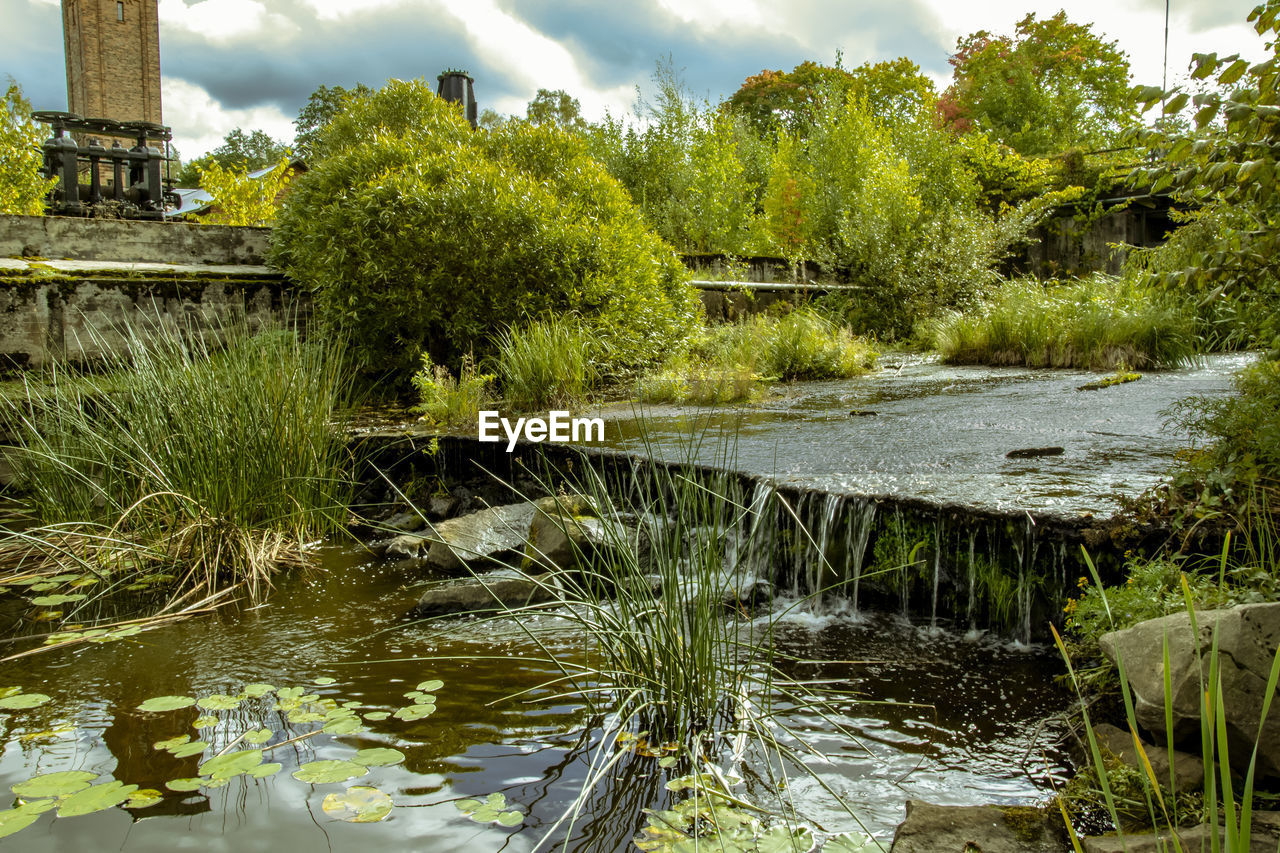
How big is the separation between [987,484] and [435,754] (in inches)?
106

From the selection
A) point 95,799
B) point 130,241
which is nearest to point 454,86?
point 130,241

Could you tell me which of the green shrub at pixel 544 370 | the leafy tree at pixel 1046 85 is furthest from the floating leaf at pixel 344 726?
the leafy tree at pixel 1046 85

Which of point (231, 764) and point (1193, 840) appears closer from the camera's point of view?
point (1193, 840)

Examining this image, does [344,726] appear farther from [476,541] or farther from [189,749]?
[476,541]

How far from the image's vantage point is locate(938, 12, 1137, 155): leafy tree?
30.5 m

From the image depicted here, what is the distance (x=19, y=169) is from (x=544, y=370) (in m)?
11.1

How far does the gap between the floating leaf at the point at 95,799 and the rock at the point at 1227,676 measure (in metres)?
2.47

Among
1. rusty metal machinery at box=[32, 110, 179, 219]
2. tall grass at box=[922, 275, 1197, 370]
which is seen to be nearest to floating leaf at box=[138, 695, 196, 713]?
tall grass at box=[922, 275, 1197, 370]

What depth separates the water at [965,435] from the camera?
148 inches

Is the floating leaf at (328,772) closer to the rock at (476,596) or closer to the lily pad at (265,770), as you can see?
the lily pad at (265,770)

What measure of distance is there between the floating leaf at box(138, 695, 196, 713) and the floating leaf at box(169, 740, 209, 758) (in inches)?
10.3

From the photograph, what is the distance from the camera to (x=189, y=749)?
7.69ft

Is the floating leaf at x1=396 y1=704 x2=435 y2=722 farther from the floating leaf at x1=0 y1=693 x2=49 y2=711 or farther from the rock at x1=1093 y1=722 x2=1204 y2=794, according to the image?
the rock at x1=1093 y1=722 x2=1204 y2=794

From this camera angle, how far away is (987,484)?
382 centimetres
